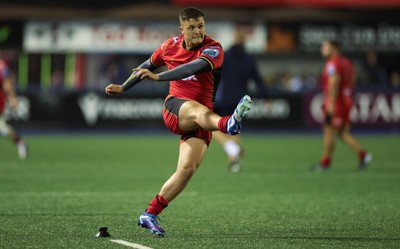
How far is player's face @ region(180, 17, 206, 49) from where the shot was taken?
8875mm

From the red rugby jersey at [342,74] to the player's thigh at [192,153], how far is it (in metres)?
8.10

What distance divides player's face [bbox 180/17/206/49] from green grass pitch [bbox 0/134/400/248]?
187cm

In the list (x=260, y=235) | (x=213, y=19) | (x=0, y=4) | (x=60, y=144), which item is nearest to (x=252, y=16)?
(x=213, y=19)

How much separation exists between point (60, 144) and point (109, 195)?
34.6ft

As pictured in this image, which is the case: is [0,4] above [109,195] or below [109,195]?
above

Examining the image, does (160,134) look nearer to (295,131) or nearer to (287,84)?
(295,131)

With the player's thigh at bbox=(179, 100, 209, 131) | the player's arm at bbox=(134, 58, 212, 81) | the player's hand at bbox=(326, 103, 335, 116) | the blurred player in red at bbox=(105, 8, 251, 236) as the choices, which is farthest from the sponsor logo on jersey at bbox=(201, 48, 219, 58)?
the player's hand at bbox=(326, 103, 335, 116)

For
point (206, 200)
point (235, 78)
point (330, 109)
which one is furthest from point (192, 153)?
point (235, 78)

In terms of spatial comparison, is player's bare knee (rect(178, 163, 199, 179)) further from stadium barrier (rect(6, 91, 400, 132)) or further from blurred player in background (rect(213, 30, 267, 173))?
stadium barrier (rect(6, 91, 400, 132))

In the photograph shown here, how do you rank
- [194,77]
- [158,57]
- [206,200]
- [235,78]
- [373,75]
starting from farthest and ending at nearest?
[373,75] < [235,78] < [206,200] < [158,57] < [194,77]

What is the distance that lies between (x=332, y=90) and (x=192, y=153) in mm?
8220

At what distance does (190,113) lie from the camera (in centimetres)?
885

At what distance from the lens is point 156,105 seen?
2756cm

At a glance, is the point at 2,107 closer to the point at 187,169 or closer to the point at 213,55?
the point at 187,169
